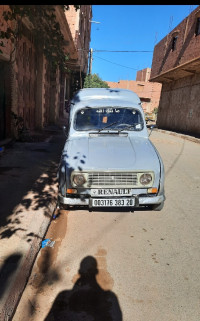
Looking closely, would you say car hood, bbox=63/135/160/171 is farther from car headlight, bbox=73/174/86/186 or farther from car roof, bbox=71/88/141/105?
car roof, bbox=71/88/141/105

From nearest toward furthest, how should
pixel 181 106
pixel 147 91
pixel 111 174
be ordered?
pixel 111 174
pixel 181 106
pixel 147 91

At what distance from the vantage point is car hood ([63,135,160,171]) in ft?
11.6

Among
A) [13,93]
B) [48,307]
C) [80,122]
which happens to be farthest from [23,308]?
[13,93]

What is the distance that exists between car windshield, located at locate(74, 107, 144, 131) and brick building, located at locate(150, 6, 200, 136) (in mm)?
11971

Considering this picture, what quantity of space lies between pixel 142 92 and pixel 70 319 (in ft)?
175

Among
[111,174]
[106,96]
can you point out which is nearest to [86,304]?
[111,174]

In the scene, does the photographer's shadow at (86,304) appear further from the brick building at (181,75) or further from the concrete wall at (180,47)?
the concrete wall at (180,47)

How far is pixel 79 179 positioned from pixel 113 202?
64 cm

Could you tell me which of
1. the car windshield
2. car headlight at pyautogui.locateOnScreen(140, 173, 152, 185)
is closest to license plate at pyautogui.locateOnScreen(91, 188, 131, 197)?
car headlight at pyautogui.locateOnScreen(140, 173, 152, 185)

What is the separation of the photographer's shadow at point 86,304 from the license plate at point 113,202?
1.16m

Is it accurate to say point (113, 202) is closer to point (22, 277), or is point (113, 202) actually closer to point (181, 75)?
point (22, 277)

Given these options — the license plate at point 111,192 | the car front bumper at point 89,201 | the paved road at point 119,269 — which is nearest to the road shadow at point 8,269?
the paved road at point 119,269

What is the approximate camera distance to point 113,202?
11.9 feet

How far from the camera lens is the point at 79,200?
3598 millimetres
